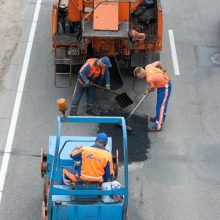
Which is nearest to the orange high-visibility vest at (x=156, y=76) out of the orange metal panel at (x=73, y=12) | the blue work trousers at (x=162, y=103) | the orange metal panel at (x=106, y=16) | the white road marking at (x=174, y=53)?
the blue work trousers at (x=162, y=103)

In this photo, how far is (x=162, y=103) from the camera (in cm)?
1218

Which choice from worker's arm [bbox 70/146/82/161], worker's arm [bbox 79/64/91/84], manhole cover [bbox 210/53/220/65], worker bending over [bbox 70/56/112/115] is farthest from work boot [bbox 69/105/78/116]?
manhole cover [bbox 210/53/220/65]

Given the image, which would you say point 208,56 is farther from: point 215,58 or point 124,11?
point 124,11

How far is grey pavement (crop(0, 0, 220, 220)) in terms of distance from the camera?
10.6 m

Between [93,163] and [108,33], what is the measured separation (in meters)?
4.01

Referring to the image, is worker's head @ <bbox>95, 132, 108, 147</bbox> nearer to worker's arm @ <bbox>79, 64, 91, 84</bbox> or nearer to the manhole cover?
worker's arm @ <bbox>79, 64, 91, 84</bbox>

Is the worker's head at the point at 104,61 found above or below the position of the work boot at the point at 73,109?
above

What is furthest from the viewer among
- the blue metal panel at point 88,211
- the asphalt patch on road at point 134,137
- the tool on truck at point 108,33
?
the tool on truck at point 108,33

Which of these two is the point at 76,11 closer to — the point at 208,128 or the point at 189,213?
the point at 208,128

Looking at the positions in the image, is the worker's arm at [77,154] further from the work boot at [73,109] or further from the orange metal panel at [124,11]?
the orange metal panel at [124,11]

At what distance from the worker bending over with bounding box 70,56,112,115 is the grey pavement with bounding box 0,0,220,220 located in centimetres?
56

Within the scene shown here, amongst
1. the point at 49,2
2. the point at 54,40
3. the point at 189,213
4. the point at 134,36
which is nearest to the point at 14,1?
the point at 49,2

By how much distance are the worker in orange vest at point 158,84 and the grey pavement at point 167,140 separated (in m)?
0.30

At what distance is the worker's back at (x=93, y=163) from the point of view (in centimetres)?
870
